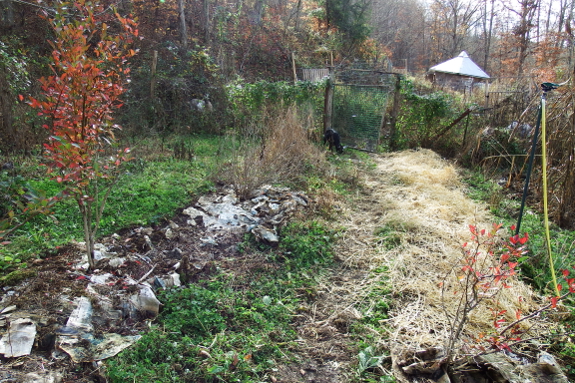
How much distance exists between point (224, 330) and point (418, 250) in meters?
2.14

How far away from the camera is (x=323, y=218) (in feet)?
14.8

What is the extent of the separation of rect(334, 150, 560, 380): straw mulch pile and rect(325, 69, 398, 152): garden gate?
1.92 metres

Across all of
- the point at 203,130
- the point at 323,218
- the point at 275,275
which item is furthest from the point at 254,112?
the point at 275,275

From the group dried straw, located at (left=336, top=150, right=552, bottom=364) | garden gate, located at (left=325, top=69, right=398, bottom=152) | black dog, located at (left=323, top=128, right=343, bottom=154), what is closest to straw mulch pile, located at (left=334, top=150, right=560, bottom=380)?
dried straw, located at (left=336, top=150, right=552, bottom=364)

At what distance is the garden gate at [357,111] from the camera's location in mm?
8164

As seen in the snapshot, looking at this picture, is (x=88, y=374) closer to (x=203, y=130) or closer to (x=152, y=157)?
(x=152, y=157)

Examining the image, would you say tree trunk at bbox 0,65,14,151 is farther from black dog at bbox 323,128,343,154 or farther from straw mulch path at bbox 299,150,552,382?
black dog at bbox 323,128,343,154

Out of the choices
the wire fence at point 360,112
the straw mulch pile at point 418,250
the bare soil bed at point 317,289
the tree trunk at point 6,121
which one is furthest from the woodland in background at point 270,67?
the bare soil bed at point 317,289

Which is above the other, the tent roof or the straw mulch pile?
the tent roof

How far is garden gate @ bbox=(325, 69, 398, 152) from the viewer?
26.8 ft

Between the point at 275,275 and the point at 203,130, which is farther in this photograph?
the point at 203,130

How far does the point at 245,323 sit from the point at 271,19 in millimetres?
18638

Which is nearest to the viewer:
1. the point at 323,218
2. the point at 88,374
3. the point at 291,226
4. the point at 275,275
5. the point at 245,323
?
the point at 88,374

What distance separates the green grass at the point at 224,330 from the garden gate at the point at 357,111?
17.9 feet
